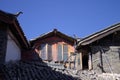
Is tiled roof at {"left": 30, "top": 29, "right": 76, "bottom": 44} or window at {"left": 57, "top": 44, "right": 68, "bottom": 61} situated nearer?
window at {"left": 57, "top": 44, "right": 68, "bottom": 61}

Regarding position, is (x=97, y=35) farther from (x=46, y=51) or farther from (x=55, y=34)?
(x=46, y=51)

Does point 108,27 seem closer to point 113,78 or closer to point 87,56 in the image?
point 87,56

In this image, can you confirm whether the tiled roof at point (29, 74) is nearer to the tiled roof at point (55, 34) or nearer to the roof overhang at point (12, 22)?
the roof overhang at point (12, 22)

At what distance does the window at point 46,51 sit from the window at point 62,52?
740mm

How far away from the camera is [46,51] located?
18594 millimetres

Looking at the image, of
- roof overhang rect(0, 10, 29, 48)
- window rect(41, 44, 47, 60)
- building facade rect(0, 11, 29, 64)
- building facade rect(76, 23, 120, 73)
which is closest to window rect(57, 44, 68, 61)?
window rect(41, 44, 47, 60)

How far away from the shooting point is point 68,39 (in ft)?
62.3

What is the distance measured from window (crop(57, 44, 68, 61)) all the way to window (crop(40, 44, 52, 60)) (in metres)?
0.74

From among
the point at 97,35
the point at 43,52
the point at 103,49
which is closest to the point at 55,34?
the point at 43,52

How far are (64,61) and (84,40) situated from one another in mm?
3016

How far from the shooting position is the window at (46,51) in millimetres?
18516

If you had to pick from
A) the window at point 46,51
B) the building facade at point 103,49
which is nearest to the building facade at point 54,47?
the window at point 46,51

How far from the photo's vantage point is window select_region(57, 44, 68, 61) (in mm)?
18531

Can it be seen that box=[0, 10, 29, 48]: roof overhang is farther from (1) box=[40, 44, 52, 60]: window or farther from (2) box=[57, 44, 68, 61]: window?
(2) box=[57, 44, 68, 61]: window
